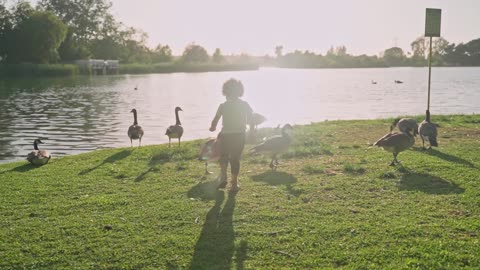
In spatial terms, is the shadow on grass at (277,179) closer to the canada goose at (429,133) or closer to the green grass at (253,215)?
the green grass at (253,215)

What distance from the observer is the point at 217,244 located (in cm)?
600

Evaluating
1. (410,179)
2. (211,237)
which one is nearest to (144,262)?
(211,237)

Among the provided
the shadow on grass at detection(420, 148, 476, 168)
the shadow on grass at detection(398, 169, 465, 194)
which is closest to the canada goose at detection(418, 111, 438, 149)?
the shadow on grass at detection(420, 148, 476, 168)

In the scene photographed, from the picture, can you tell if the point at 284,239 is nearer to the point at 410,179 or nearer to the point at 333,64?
the point at 410,179

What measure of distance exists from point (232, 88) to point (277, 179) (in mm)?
2447

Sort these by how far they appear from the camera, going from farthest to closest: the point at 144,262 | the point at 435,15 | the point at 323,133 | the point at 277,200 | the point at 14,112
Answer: the point at 14,112, the point at 323,133, the point at 435,15, the point at 277,200, the point at 144,262

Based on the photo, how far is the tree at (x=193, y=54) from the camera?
166000 millimetres

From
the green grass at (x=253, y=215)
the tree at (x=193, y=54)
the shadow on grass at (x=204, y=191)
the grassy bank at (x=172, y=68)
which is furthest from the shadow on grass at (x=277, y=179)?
the tree at (x=193, y=54)

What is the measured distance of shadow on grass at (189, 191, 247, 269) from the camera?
17.9 ft

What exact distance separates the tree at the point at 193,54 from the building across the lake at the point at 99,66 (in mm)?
54384

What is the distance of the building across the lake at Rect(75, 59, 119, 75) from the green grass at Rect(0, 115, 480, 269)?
316ft

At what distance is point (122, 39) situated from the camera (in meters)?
131

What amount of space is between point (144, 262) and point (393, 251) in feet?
10.3

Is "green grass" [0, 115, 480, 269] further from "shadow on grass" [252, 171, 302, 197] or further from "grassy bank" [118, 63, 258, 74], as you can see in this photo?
"grassy bank" [118, 63, 258, 74]
